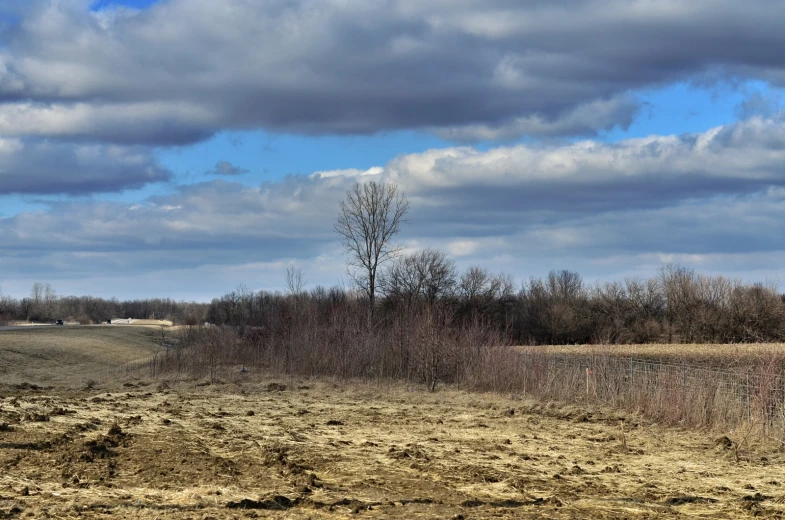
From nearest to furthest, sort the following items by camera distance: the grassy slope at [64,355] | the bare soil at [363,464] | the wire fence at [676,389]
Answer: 1. the bare soil at [363,464]
2. the wire fence at [676,389]
3. the grassy slope at [64,355]

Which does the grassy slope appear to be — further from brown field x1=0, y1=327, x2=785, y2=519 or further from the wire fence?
the wire fence

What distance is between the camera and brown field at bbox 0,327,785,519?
905 cm

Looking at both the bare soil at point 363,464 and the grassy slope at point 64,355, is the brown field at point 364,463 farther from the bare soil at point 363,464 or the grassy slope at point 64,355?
the grassy slope at point 64,355

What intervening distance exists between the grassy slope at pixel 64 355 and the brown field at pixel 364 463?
12566mm

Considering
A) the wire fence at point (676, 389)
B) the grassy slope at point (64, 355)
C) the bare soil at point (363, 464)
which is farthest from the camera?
the grassy slope at point (64, 355)

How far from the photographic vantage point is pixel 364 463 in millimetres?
11758

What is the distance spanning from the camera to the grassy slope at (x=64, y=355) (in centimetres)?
3197

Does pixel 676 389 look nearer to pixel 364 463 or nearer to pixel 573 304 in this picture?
pixel 364 463

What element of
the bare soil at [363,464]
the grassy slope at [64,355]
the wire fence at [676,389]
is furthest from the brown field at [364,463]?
the grassy slope at [64,355]

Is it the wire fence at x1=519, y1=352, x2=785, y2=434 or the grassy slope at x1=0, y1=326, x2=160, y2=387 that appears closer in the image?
the wire fence at x1=519, y1=352, x2=785, y2=434

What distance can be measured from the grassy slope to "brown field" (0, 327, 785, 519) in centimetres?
1257

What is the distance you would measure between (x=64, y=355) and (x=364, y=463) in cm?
3345

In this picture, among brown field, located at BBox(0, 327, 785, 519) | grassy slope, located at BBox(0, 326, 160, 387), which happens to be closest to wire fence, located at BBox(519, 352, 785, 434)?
brown field, located at BBox(0, 327, 785, 519)

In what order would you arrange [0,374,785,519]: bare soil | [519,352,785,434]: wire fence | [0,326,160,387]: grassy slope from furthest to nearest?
[0,326,160,387]: grassy slope → [519,352,785,434]: wire fence → [0,374,785,519]: bare soil
